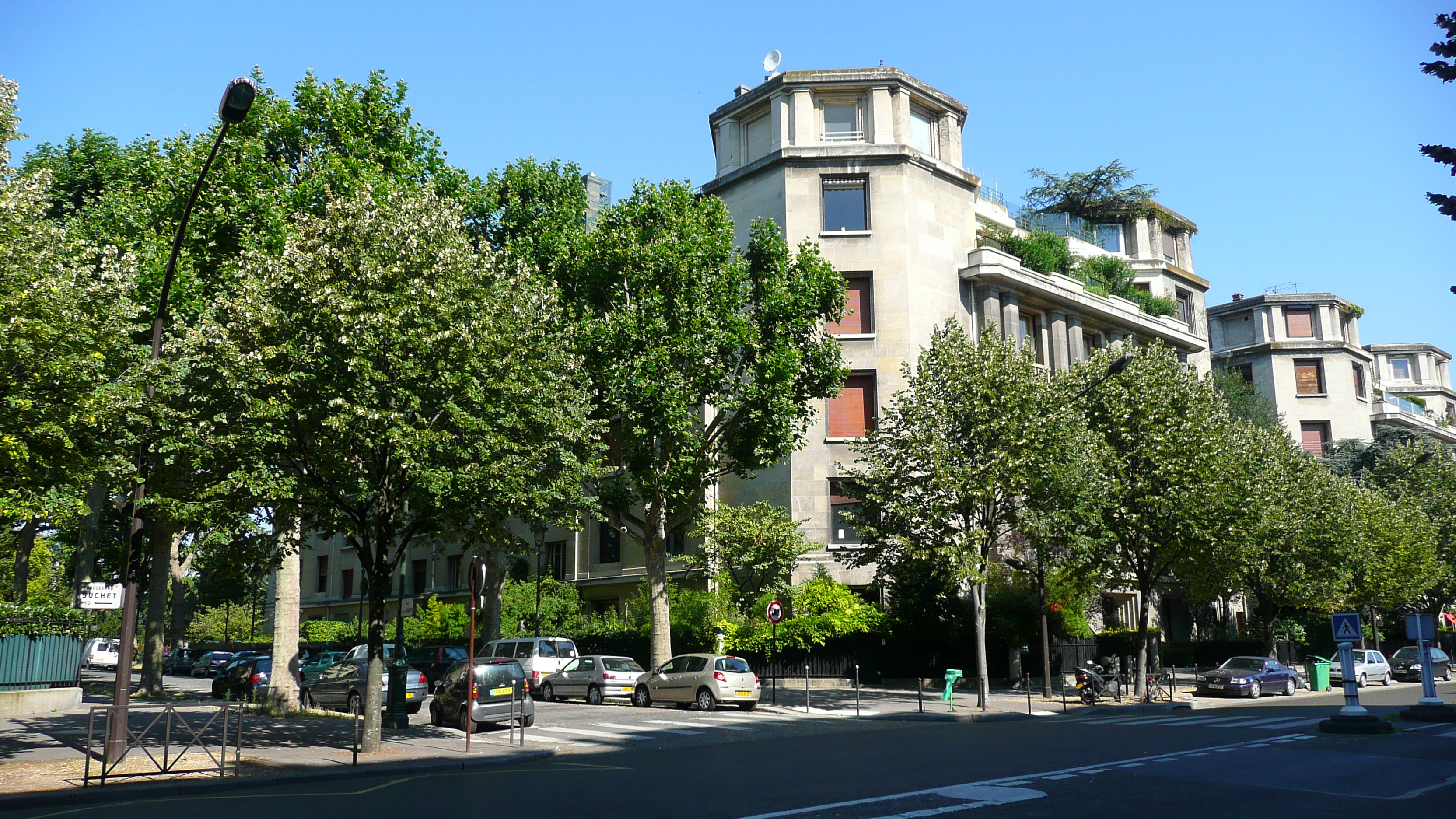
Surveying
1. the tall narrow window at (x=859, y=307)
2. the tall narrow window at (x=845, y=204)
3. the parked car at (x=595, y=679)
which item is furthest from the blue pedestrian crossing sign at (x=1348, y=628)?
the tall narrow window at (x=845, y=204)

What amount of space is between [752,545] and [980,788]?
70.8 ft

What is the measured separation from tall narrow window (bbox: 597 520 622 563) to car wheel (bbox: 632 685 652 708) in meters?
13.9

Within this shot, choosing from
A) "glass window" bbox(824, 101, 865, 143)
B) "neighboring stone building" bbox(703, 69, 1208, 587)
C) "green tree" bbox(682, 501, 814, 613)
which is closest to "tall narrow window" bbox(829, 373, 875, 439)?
"neighboring stone building" bbox(703, 69, 1208, 587)

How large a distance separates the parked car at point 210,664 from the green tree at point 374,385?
A: 110 feet

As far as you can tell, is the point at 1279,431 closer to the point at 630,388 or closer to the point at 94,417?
the point at 630,388

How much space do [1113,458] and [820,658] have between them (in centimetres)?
1127

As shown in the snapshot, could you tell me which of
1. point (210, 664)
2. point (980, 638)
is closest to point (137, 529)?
point (980, 638)

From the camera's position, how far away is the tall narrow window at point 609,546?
41.9 metres

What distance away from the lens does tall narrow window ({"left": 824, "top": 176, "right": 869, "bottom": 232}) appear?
39.4 meters

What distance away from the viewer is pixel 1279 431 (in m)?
42.8

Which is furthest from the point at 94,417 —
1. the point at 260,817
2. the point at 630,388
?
the point at 630,388

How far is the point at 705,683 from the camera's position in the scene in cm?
2567

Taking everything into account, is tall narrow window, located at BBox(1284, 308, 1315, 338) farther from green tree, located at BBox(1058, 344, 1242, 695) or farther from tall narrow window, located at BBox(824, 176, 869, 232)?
green tree, located at BBox(1058, 344, 1242, 695)

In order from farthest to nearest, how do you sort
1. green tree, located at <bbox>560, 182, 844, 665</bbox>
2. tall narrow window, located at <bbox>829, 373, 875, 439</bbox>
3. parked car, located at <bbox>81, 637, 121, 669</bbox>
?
1. parked car, located at <bbox>81, 637, 121, 669</bbox>
2. tall narrow window, located at <bbox>829, 373, 875, 439</bbox>
3. green tree, located at <bbox>560, 182, 844, 665</bbox>
